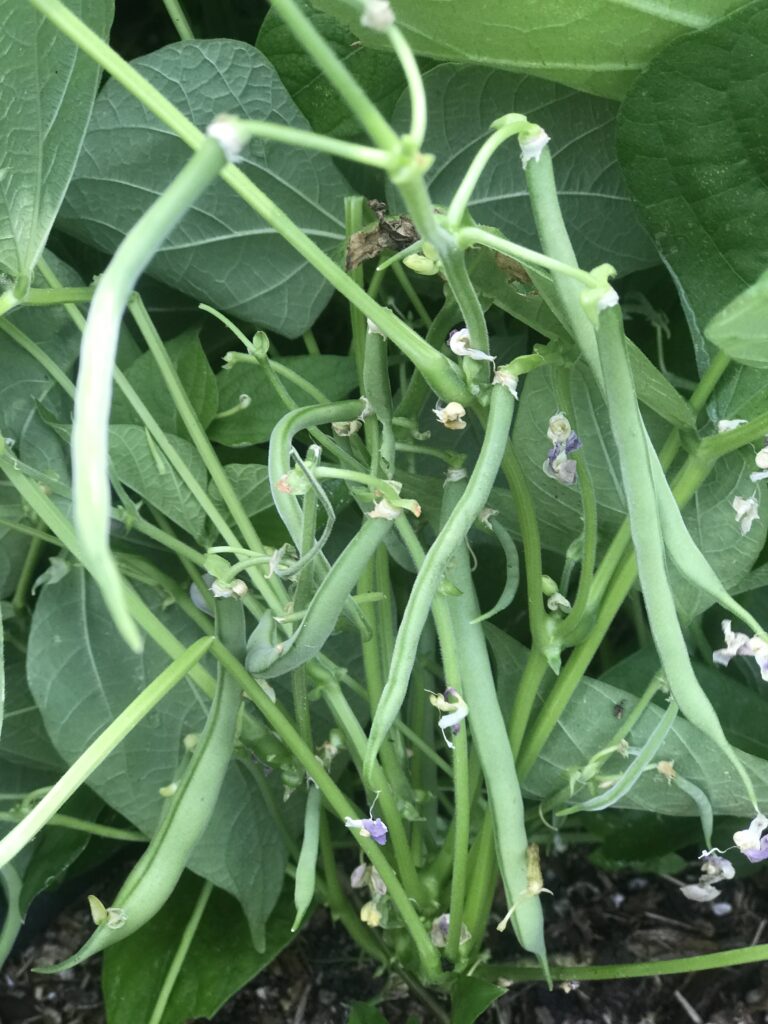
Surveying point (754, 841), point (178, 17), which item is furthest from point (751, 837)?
point (178, 17)

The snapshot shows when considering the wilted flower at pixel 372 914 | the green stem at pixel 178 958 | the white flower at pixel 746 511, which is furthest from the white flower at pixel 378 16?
the green stem at pixel 178 958

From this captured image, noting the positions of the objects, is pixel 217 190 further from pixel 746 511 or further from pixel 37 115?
pixel 746 511

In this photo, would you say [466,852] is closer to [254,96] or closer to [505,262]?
[505,262]

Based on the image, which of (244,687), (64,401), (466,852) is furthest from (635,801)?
(64,401)

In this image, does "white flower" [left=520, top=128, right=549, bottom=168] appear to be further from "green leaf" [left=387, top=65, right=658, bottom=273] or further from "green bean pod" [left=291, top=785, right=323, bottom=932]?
"green bean pod" [left=291, top=785, right=323, bottom=932]

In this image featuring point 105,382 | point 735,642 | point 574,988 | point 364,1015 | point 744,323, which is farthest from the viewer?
point 574,988

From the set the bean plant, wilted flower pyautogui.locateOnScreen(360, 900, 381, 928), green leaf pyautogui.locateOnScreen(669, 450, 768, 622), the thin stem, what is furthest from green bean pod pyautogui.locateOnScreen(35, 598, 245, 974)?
the thin stem

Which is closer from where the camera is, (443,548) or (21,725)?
(443,548)
